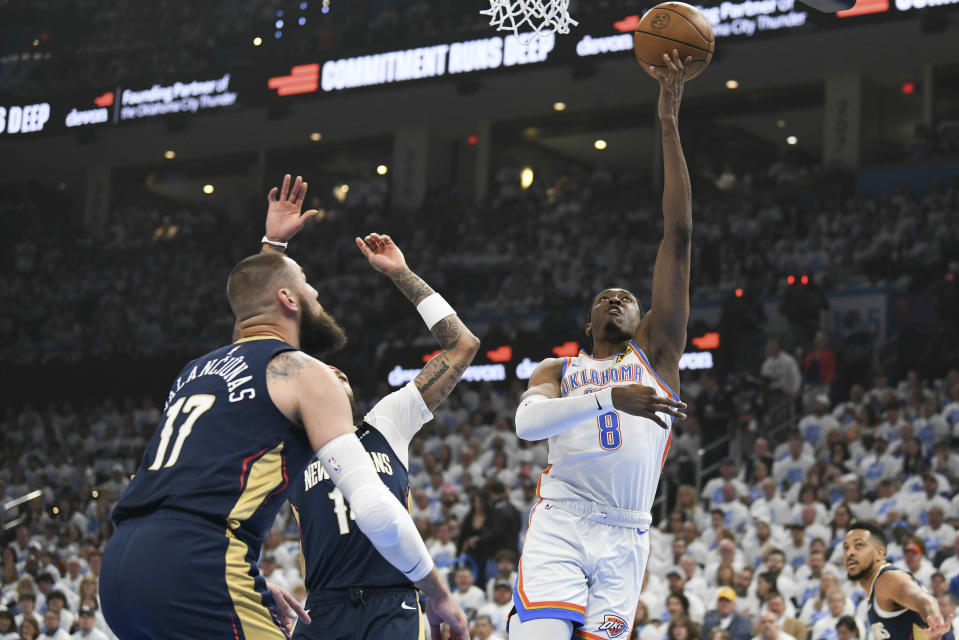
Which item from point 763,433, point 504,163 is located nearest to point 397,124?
point 504,163

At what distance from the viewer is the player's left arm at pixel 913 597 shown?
562 cm

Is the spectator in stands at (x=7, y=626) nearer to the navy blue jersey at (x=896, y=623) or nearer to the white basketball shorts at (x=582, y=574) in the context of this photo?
the white basketball shorts at (x=582, y=574)

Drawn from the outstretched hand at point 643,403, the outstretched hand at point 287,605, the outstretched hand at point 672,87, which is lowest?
the outstretched hand at point 287,605

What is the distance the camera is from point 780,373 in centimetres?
1482

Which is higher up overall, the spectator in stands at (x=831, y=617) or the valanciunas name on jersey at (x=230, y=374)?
the valanciunas name on jersey at (x=230, y=374)

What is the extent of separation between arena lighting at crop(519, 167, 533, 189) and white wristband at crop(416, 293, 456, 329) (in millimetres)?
19002

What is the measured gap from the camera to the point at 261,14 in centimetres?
2247

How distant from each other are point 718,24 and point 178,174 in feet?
53.7

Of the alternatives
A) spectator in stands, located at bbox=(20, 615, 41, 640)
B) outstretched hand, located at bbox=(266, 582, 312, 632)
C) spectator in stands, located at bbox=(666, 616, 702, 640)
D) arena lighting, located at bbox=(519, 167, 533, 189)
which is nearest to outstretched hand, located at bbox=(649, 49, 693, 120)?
outstretched hand, located at bbox=(266, 582, 312, 632)

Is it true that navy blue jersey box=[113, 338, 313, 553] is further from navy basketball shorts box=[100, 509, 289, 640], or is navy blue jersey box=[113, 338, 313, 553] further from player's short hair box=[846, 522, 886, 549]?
player's short hair box=[846, 522, 886, 549]

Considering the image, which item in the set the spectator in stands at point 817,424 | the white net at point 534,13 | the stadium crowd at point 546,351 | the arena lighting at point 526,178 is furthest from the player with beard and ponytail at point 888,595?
the arena lighting at point 526,178

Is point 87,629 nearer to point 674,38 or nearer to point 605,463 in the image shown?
point 605,463

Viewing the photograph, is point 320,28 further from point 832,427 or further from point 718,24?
point 832,427

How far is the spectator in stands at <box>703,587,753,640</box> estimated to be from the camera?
955 cm
